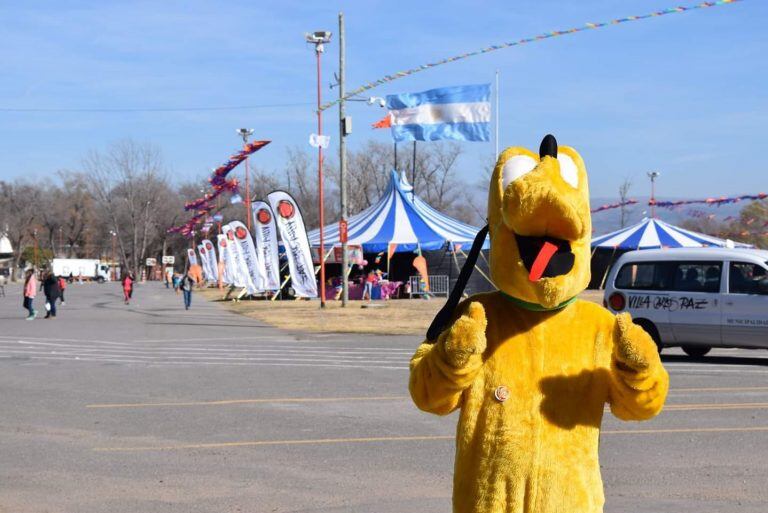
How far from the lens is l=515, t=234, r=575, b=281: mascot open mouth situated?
3.55 meters

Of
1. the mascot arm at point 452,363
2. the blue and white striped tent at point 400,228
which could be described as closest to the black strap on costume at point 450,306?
the mascot arm at point 452,363

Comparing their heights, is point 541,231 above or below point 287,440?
above

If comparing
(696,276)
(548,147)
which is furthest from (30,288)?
(548,147)

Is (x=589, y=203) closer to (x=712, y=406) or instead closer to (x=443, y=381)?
(x=443, y=381)

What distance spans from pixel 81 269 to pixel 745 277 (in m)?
98.8

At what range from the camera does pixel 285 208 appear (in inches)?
1406

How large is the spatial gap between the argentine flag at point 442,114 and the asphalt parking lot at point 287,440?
45.9ft

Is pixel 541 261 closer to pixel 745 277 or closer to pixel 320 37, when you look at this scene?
pixel 745 277

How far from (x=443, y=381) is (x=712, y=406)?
855 cm

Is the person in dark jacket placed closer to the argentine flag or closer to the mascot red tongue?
the argentine flag

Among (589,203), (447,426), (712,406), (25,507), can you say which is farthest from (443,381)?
(712,406)

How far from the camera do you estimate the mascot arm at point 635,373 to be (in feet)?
11.5

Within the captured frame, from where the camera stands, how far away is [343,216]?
32750 mm

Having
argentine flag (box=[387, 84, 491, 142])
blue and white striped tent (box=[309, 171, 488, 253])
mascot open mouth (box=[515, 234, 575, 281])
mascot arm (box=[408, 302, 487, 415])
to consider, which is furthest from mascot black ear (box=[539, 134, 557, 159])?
blue and white striped tent (box=[309, 171, 488, 253])
